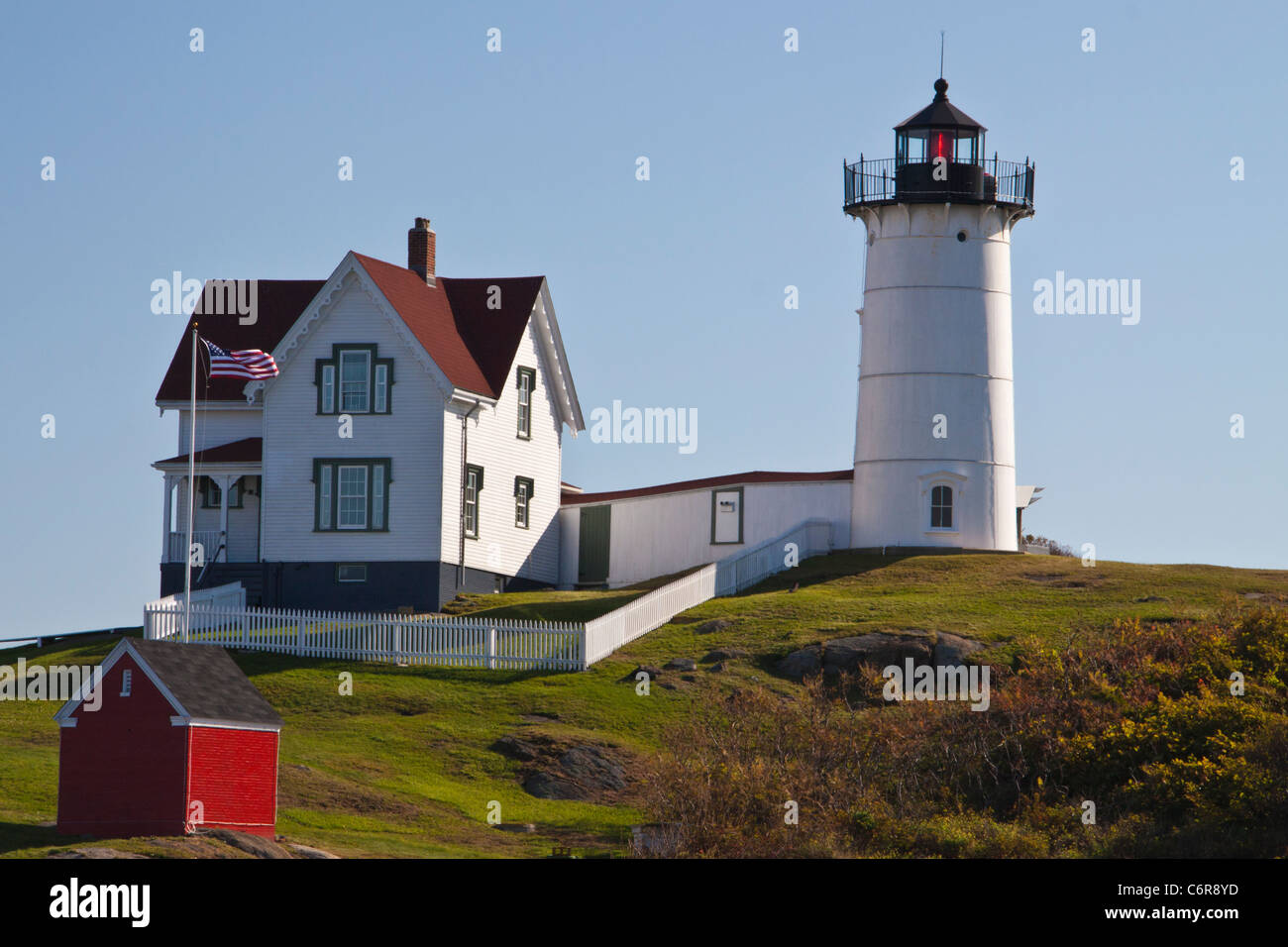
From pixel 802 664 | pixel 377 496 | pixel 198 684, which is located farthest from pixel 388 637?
pixel 198 684

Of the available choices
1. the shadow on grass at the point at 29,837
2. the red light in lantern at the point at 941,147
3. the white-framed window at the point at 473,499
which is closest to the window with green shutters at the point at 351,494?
the white-framed window at the point at 473,499

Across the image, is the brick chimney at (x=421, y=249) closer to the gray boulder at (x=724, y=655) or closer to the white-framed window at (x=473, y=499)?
the white-framed window at (x=473, y=499)

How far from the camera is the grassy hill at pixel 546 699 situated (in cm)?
2972

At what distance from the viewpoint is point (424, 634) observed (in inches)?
1622

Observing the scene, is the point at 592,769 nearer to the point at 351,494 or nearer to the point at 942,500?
the point at 351,494

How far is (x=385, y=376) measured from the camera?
47969 mm

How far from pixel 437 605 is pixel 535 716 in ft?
33.7

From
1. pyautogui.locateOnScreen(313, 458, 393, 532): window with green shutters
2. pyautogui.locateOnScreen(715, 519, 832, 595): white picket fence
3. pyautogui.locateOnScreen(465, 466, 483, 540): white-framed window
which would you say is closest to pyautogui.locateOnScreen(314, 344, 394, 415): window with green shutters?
pyautogui.locateOnScreen(313, 458, 393, 532): window with green shutters

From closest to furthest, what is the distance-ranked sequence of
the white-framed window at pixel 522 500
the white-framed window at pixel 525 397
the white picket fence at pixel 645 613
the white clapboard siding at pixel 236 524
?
1. the white picket fence at pixel 645 613
2. the white clapboard siding at pixel 236 524
3. the white-framed window at pixel 522 500
4. the white-framed window at pixel 525 397

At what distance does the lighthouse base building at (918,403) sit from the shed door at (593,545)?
105 centimetres

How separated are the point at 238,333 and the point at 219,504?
523 cm

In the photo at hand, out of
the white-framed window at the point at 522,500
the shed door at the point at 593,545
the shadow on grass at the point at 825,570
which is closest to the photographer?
the shadow on grass at the point at 825,570

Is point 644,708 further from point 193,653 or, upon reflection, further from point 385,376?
point 385,376
